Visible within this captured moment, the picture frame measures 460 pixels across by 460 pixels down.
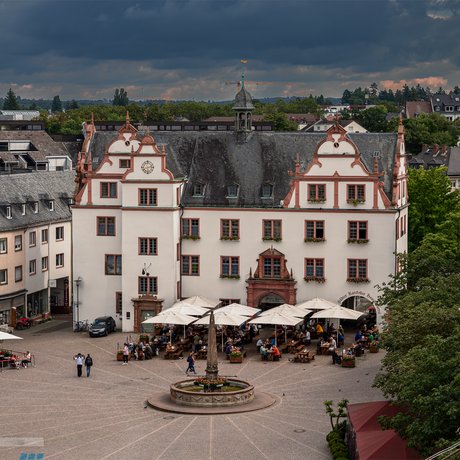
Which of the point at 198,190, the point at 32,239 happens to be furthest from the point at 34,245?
the point at 198,190

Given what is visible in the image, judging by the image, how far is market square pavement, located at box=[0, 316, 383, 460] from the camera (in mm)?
54812

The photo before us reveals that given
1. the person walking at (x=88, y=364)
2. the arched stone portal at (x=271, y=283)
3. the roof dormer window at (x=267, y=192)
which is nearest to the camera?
the person walking at (x=88, y=364)

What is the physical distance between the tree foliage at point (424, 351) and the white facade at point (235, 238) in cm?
594

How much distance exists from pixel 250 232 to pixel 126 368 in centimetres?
1819

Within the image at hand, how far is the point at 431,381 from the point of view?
146 ft

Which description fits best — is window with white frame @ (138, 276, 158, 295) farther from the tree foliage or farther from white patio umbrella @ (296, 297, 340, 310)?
the tree foliage

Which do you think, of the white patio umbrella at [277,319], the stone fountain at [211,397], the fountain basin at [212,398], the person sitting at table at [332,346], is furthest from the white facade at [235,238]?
the fountain basin at [212,398]

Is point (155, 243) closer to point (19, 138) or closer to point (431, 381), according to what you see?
point (431, 381)

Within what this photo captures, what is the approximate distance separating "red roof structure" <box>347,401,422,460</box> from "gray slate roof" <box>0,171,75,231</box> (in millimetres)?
49124

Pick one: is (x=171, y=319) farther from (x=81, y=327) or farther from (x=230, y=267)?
(x=81, y=327)

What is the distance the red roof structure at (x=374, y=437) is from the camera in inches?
1801

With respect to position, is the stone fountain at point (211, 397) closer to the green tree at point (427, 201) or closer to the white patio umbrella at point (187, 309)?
the white patio umbrella at point (187, 309)

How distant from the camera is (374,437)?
159ft

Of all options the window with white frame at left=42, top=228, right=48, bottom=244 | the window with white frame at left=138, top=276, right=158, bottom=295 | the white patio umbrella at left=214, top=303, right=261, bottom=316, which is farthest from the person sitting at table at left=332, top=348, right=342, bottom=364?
the window with white frame at left=42, top=228, right=48, bottom=244
